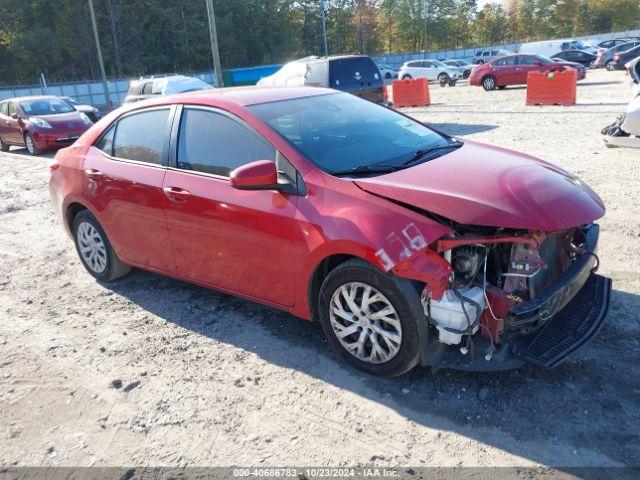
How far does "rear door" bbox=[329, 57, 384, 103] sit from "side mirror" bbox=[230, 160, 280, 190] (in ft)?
31.0

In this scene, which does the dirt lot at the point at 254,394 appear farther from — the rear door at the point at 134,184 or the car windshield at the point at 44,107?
the car windshield at the point at 44,107

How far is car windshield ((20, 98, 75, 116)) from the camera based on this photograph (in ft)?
47.8

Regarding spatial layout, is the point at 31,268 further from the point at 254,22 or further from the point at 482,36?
the point at 482,36

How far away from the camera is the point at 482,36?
8125 cm

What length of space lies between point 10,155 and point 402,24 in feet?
241

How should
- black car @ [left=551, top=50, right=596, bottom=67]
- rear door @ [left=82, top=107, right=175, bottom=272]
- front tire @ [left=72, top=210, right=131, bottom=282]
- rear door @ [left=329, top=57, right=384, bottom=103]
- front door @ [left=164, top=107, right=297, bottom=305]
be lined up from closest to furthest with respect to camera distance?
front door @ [left=164, top=107, right=297, bottom=305] → rear door @ [left=82, top=107, right=175, bottom=272] → front tire @ [left=72, top=210, right=131, bottom=282] → rear door @ [left=329, top=57, right=384, bottom=103] → black car @ [left=551, top=50, right=596, bottom=67]

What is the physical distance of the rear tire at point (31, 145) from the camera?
14.2 metres

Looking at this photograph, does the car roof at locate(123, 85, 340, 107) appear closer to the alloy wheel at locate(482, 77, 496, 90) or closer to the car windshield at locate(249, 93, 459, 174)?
the car windshield at locate(249, 93, 459, 174)

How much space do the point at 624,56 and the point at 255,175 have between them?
3188 cm

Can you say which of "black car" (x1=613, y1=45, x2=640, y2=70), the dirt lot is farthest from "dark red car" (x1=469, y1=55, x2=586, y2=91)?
the dirt lot

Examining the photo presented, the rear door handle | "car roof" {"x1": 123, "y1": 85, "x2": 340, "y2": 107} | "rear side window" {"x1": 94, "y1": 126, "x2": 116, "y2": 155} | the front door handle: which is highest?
"car roof" {"x1": 123, "y1": 85, "x2": 340, "y2": 107}

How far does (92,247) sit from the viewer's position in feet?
17.0

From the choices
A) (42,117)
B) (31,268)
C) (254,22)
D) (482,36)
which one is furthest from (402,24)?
(31,268)

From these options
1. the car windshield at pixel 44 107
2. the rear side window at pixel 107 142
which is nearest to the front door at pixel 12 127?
the car windshield at pixel 44 107
